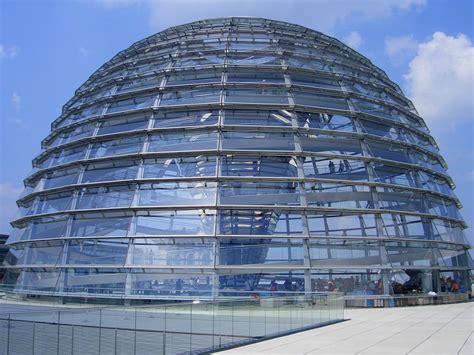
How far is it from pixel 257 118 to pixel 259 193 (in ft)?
14.2

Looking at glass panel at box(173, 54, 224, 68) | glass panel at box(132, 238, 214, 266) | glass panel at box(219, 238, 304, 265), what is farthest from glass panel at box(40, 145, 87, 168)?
glass panel at box(219, 238, 304, 265)

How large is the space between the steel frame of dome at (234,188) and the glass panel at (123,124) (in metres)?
0.07

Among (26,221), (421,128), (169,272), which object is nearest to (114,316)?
(169,272)

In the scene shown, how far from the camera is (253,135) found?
2550 centimetres

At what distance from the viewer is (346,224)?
24891 mm

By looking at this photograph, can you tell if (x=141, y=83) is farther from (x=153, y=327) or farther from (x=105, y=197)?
(x=153, y=327)

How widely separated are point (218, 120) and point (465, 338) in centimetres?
1520

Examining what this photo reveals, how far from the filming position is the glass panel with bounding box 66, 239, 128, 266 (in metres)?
22.8

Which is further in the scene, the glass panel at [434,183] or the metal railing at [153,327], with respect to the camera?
the glass panel at [434,183]

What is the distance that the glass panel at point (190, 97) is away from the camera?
1044 inches

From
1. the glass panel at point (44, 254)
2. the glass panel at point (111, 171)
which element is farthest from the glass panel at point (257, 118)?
the glass panel at point (44, 254)

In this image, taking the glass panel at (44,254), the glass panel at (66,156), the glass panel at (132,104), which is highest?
the glass panel at (132,104)

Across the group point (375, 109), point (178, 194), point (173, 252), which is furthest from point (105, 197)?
point (375, 109)

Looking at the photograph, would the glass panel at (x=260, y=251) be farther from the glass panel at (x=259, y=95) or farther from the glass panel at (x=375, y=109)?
the glass panel at (x=375, y=109)
